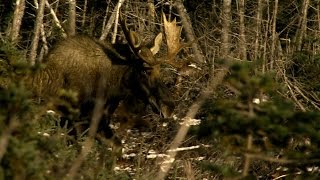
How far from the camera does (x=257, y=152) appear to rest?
496 cm

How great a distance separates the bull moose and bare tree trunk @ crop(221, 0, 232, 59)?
3.62 ft

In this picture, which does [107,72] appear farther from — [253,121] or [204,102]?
[253,121]

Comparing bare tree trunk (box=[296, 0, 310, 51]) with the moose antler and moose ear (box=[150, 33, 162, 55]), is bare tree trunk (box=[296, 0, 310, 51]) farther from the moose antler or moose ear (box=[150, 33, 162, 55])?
the moose antler

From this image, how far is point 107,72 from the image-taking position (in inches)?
432

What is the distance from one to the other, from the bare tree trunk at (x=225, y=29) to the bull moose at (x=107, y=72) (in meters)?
1.10

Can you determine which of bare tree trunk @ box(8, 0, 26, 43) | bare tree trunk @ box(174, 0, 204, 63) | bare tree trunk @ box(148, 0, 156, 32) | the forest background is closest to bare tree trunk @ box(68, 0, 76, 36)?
the forest background

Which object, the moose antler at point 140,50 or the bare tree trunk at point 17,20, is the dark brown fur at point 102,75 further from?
the bare tree trunk at point 17,20

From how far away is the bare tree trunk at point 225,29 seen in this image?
11.9 m

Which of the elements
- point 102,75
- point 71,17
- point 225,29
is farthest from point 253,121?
point 71,17

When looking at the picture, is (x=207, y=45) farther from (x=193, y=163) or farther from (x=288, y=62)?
(x=193, y=163)

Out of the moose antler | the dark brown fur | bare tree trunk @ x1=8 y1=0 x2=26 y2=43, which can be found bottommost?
the dark brown fur

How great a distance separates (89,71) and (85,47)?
38 centimetres

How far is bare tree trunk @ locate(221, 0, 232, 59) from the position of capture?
11.9 meters

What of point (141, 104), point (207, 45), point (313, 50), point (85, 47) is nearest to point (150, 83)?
point (141, 104)
